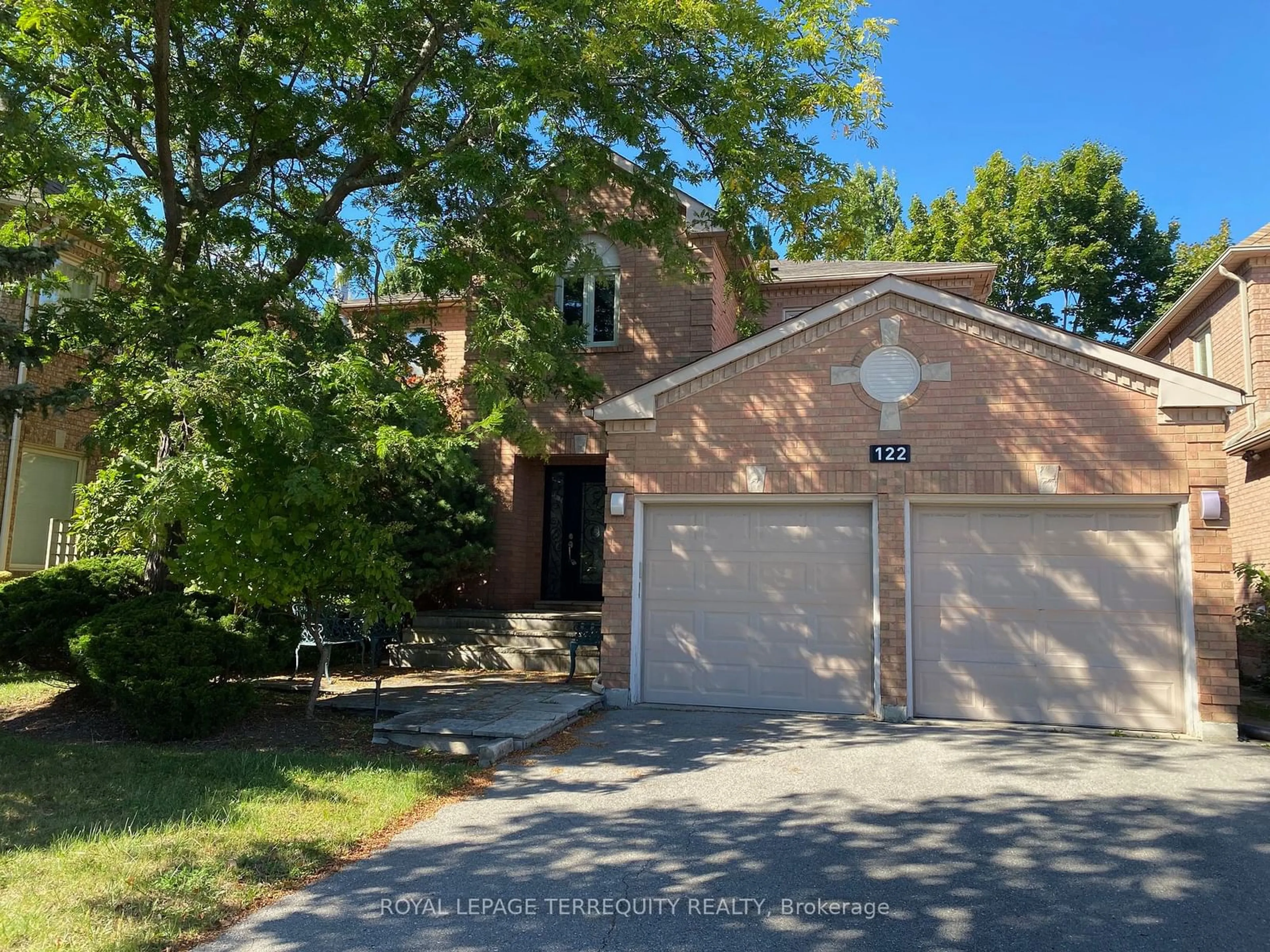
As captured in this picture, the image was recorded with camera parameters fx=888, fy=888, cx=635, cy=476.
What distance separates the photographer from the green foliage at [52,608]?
8.68m

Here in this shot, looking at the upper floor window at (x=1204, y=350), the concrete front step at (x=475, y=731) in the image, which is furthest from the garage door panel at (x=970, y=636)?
the upper floor window at (x=1204, y=350)

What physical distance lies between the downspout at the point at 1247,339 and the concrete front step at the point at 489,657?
11.0m

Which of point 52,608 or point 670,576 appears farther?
point 670,576

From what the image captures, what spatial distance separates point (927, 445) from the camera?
9422 millimetres

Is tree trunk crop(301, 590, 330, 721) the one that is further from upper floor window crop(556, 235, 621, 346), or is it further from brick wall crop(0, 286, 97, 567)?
upper floor window crop(556, 235, 621, 346)

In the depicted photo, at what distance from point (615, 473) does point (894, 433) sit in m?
3.14

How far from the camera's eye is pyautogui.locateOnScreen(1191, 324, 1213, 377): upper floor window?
1608 cm

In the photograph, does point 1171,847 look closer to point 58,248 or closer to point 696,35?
point 696,35

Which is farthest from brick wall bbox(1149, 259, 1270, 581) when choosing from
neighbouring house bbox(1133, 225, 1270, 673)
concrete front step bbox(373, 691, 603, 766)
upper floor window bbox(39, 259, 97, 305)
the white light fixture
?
upper floor window bbox(39, 259, 97, 305)

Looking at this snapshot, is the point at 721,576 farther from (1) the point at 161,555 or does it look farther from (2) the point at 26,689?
(2) the point at 26,689

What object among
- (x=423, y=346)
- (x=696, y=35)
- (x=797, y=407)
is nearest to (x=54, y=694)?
(x=423, y=346)

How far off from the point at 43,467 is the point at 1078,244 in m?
26.2

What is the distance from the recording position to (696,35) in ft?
32.9

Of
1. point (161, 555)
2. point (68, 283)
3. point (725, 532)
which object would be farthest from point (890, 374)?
point (68, 283)
